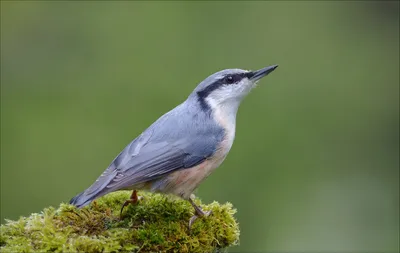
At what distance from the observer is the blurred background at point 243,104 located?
7941mm

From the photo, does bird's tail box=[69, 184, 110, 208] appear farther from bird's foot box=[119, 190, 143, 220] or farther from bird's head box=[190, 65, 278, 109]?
bird's head box=[190, 65, 278, 109]

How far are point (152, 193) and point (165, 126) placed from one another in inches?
19.8

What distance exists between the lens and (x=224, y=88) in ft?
15.5

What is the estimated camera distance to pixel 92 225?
12.9 ft

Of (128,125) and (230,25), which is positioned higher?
(230,25)

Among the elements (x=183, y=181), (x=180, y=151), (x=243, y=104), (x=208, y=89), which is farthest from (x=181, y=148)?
(x=243, y=104)

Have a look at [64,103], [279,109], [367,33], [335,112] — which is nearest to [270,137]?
[279,109]

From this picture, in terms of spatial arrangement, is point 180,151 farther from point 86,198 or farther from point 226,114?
point 86,198

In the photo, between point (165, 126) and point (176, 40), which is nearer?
point (165, 126)

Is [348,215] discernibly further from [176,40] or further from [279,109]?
Answer: [176,40]

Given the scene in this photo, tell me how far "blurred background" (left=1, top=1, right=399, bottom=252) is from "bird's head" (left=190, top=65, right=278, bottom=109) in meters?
2.82

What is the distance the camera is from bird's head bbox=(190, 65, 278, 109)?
15.4 feet

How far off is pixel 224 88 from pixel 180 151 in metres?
0.66

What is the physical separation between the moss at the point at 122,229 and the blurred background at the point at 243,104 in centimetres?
311
